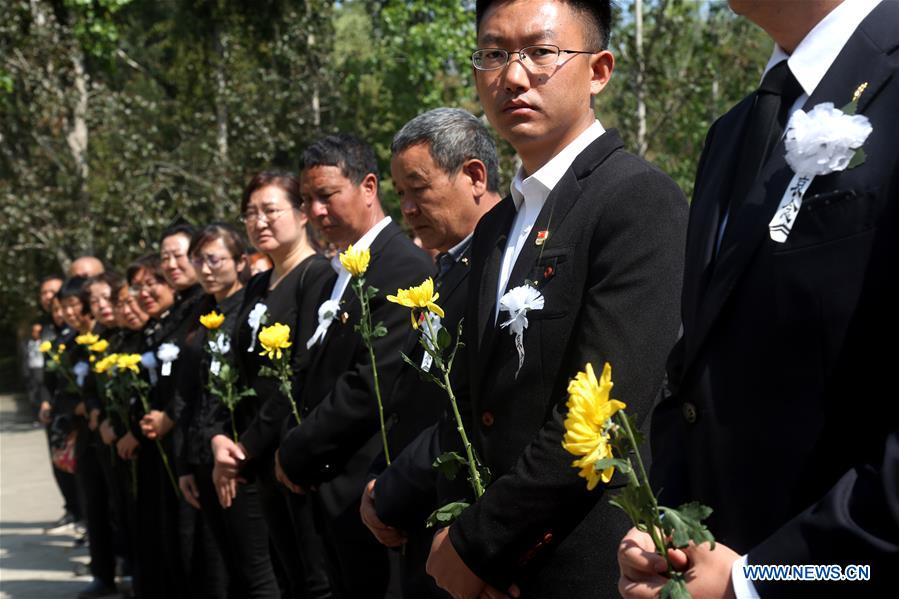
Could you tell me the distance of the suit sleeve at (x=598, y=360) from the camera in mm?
2566

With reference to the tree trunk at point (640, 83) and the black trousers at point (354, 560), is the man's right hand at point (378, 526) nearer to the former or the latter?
the black trousers at point (354, 560)

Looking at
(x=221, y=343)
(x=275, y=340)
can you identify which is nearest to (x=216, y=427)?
(x=221, y=343)

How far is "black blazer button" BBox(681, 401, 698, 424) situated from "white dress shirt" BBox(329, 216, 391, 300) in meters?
3.03

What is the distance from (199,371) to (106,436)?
7.12 ft

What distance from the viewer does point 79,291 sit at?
1077 cm

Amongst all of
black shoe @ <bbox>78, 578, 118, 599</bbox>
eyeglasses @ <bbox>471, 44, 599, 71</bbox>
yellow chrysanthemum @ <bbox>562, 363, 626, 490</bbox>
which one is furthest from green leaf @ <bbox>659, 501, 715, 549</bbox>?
black shoe @ <bbox>78, 578, 118, 599</bbox>

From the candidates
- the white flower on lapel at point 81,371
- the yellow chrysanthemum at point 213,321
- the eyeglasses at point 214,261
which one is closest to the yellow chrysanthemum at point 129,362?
the eyeglasses at point 214,261

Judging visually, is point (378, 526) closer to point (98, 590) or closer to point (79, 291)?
point (98, 590)

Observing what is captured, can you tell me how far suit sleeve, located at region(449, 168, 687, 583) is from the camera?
2.57m

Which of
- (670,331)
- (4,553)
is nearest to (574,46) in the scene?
(670,331)

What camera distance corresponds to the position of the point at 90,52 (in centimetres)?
2130

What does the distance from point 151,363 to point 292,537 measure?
114 inches

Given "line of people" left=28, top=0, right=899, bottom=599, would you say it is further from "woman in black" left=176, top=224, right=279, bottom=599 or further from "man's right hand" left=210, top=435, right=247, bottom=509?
"woman in black" left=176, top=224, right=279, bottom=599

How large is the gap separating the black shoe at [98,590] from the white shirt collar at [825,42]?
812 cm
